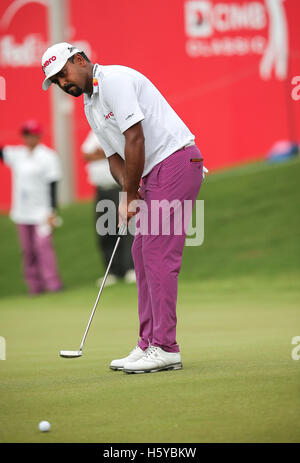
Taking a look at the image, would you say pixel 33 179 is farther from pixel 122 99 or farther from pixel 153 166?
pixel 122 99

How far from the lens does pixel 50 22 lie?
16.0 m

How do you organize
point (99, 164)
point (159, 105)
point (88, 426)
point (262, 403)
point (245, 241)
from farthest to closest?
1. point (245, 241)
2. point (99, 164)
3. point (159, 105)
4. point (262, 403)
5. point (88, 426)

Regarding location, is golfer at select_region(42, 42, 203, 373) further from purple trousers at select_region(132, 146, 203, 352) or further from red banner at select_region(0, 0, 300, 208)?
red banner at select_region(0, 0, 300, 208)

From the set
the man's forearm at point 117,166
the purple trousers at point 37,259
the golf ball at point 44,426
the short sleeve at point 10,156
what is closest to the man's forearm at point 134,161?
the man's forearm at point 117,166

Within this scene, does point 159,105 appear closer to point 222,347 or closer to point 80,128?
point 222,347

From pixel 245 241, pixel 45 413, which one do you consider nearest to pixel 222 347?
pixel 45 413

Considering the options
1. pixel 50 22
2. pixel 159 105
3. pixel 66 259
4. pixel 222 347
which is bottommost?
pixel 222 347

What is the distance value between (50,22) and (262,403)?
42.0ft

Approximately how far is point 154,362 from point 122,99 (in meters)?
1.42

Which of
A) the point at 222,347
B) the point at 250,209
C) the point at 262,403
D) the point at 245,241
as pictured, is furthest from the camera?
the point at 250,209

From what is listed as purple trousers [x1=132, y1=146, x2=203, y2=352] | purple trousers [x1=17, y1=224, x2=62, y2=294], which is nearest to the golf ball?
purple trousers [x1=132, y1=146, x2=203, y2=352]

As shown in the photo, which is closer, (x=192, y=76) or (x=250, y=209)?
(x=250, y=209)

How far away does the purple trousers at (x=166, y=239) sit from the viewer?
523cm

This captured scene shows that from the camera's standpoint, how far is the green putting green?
390cm
